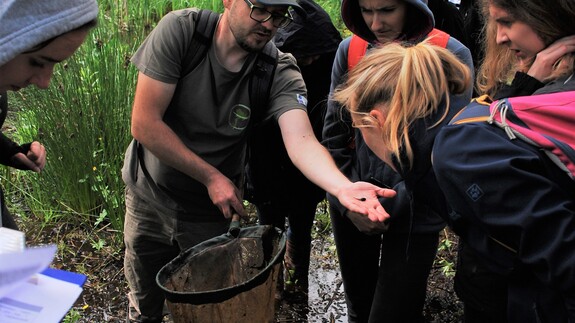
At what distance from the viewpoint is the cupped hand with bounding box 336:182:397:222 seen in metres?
1.85

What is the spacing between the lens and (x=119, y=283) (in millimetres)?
3244

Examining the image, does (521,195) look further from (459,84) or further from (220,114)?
(220,114)

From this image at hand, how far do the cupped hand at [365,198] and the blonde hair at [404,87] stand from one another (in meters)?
0.16

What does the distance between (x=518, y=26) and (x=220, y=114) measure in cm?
114

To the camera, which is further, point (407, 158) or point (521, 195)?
point (407, 158)

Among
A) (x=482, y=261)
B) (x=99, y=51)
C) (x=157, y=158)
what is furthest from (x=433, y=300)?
(x=99, y=51)

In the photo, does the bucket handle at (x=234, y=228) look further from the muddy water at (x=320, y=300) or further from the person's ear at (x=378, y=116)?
the muddy water at (x=320, y=300)

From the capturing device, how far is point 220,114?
2287 mm

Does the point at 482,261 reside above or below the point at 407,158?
below

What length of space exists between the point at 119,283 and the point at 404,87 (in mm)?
2125

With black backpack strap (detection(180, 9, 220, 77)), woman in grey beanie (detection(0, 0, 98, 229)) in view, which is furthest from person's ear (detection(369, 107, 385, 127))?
woman in grey beanie (detection(0, 0, 98, 229))

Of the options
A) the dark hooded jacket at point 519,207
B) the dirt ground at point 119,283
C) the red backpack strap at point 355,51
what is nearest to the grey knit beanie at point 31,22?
the dark hooded jacket at point 519,207

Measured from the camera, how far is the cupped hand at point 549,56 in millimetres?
1562

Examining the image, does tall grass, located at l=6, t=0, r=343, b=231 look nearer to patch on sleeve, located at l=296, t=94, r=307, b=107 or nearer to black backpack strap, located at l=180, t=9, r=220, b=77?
black backpack strap, located at l=180, t=9, r=220, b=77
